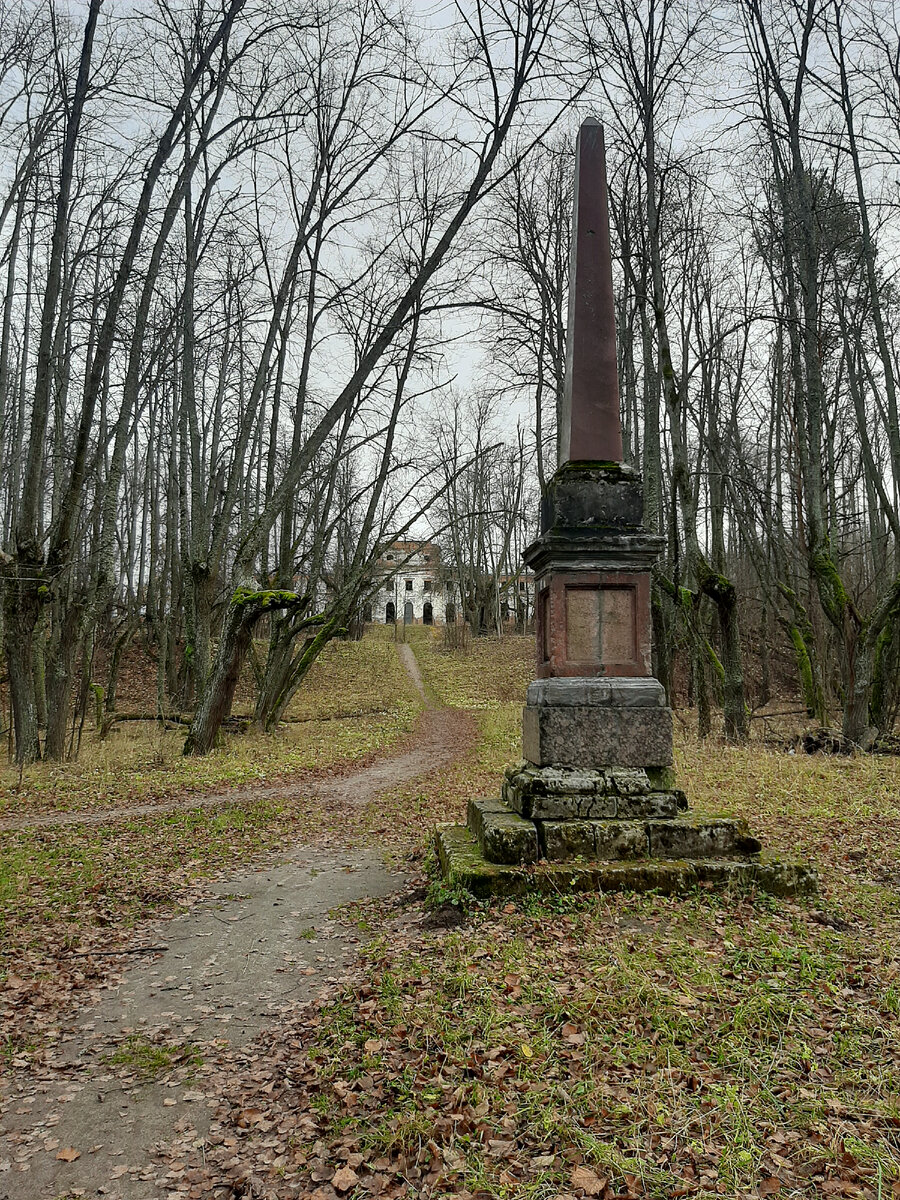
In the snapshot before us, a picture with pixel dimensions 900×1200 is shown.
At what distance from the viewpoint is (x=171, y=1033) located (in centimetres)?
365

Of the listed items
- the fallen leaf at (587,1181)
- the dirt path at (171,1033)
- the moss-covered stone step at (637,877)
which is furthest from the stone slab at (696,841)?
the fallen leaf at (587,1181)

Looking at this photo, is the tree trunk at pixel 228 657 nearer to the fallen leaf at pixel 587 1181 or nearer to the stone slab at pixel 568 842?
the stone slab at pixel 568 842

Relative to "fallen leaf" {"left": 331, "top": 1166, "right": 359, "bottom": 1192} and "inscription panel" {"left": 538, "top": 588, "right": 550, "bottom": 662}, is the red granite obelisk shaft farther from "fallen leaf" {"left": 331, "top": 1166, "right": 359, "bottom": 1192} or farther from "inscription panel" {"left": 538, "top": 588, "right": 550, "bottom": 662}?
"fallen leaf" {"left": 331, "top": 1166, "right": 359, "bottom": 1192}

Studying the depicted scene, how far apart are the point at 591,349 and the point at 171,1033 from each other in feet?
18.2

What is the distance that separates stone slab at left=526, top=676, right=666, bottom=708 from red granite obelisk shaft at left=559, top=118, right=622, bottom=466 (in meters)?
1.83

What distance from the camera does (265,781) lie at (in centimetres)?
1062

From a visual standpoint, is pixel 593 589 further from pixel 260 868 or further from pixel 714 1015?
pixel 260 868

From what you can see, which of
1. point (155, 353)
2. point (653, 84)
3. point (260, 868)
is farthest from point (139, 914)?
point (653, 84)

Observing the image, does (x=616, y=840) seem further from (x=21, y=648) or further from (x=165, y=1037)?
(x=21, y=648)

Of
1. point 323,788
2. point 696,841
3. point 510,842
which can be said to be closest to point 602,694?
point 696,841

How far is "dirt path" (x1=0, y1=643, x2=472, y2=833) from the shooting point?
813cm

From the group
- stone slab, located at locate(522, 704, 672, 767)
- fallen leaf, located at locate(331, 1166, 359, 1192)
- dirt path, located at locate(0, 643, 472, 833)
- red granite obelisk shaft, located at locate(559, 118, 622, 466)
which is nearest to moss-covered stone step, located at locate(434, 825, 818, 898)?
stone slab, located at locate(522, 704, 672, 767)

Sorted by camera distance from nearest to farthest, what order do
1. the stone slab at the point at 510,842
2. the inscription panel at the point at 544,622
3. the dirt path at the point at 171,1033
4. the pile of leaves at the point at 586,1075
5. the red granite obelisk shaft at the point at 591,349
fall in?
the pile of leaves at the point at 586,1075, the dirt path at the point at 171,1033, the stone slab at the point at 510,842, the inscription panel at the point at 544,622, the red granite obelisk shaft at the point at 591,349

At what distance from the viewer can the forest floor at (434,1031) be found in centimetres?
258
